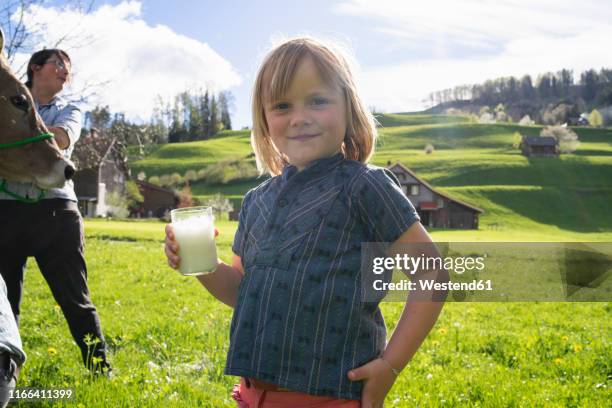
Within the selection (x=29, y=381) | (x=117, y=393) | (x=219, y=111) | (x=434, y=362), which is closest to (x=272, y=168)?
(x=117, y=393)

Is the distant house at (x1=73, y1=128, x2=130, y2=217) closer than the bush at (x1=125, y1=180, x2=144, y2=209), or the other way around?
the distant house at (x1=73, y1=128, x2=130, y2=217)

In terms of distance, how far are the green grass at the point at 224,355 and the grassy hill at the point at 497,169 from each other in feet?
149

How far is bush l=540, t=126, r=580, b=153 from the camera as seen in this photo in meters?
95.3

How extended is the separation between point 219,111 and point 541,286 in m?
131

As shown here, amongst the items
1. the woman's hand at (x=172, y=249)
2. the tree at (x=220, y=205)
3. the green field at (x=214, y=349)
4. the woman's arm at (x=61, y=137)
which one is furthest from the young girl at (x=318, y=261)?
the tree at (x=220, y=205)

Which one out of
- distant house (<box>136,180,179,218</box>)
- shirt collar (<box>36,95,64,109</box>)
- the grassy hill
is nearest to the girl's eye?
shirt collar (<box>36,95,64,109</box>)

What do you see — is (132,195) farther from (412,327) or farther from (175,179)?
(412,327)

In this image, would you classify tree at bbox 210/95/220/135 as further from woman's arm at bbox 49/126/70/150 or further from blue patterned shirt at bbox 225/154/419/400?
blue patterned shirt at bbox 225/154/419/400

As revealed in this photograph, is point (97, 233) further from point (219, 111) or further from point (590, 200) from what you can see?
point (219, 111)

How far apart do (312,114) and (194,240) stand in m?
0.67

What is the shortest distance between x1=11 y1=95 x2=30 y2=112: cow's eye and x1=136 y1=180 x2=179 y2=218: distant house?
236 feet

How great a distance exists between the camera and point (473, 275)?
7.50 m

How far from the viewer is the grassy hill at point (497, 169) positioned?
6612cm

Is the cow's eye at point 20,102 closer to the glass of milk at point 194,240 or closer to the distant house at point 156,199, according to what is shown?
the glass of milk at point 194,240
